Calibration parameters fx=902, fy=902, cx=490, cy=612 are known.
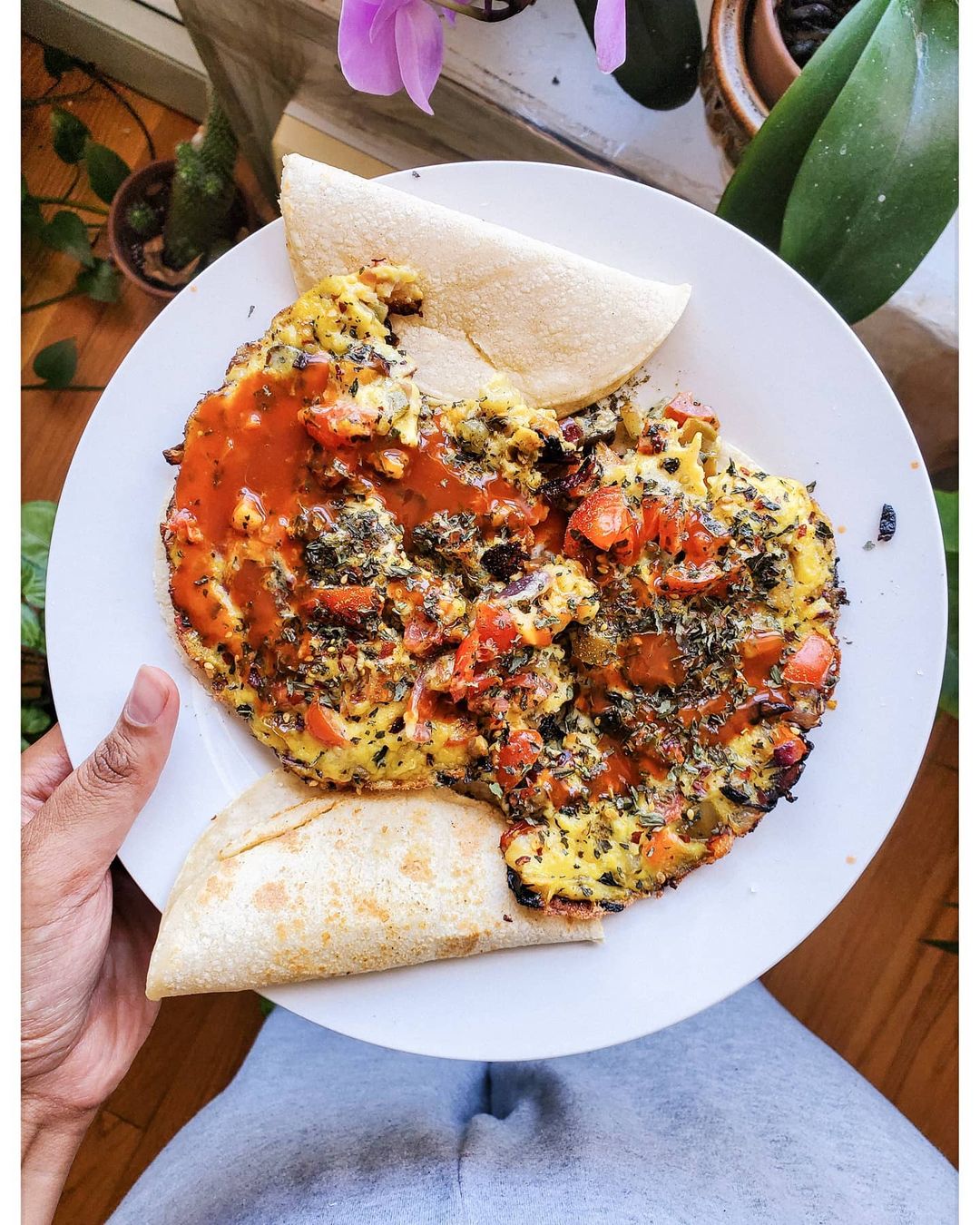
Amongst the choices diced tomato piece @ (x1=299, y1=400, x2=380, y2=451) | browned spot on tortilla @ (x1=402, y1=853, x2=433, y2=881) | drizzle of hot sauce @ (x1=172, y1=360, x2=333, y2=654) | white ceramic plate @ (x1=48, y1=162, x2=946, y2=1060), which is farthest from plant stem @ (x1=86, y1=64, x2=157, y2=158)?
browned spot on tortilla @ (x1=402, y1=853, x2=433, y2=881)

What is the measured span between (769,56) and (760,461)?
0.89 meters

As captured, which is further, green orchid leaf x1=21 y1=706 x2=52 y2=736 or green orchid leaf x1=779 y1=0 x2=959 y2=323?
green orchid leaf x1=21 y1=706 x2=52 y2=736

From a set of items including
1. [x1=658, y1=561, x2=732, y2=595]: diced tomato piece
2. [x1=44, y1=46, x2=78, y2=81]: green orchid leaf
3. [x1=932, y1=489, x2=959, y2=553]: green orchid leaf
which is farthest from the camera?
[x1=44, y1=46, x2=78, y2=81]: green orchid leaf

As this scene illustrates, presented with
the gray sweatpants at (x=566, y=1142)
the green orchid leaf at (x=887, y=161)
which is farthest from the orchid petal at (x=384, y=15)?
the gray sweatpants at (x=566, y=1142)

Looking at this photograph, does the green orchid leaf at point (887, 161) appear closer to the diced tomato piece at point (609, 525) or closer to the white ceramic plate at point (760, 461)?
the white ceramic plate at point (760, 461)

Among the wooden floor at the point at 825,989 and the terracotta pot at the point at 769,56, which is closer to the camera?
the terracotta pot at the point at 769,56

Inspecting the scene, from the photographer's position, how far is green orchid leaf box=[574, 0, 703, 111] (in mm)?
2035

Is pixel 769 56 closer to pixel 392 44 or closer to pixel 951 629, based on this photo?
pixel 392 44

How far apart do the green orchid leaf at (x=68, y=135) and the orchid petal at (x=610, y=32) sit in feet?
5.70

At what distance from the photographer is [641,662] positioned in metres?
1.85

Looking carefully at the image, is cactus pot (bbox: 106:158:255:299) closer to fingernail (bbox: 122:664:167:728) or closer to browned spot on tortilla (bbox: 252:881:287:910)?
fingernail (bbox: 122:664:167:728)

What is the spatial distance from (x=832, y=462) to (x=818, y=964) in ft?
5.11

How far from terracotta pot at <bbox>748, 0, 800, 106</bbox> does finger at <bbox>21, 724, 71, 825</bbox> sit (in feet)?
7.31

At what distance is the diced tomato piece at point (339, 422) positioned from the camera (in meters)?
1.78
